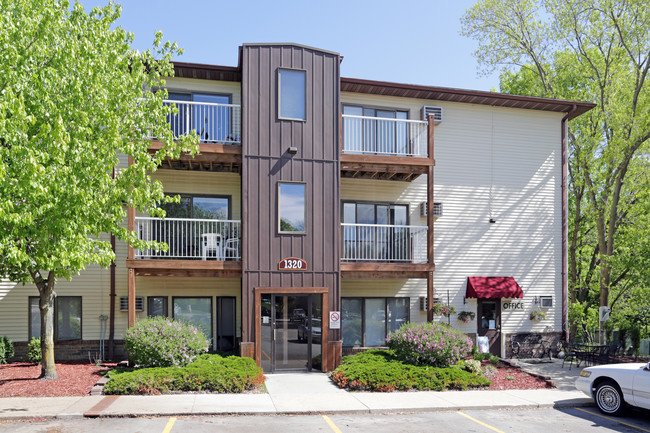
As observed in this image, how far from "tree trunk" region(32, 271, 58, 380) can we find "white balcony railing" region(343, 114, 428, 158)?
29.7 feet

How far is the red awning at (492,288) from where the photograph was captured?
17562 mm

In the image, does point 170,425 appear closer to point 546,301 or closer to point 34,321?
point 34,321

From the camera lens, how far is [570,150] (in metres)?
26.8

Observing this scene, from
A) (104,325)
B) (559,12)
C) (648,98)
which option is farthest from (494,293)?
(559,12)

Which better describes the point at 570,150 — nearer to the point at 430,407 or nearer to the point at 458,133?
the point at 458,133

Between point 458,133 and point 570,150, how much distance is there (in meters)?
11.5

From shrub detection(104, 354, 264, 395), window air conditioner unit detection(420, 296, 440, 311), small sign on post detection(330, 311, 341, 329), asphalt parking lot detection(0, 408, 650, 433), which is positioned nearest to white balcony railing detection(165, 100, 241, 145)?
small sign on post detection(330, 311, 341, 329)

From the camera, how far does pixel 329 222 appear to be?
15453 millimetres

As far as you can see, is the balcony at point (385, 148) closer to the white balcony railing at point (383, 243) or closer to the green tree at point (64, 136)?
the white balcony railing at point (383, 243)

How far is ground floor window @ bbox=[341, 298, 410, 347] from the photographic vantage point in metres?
17.0

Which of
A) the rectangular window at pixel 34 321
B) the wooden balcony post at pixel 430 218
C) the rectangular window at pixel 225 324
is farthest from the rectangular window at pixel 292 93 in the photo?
the rectangular window at pixel 34 321

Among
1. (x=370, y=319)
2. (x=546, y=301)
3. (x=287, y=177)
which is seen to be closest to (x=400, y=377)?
(x=370, y=319)

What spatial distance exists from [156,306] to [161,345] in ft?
11.9

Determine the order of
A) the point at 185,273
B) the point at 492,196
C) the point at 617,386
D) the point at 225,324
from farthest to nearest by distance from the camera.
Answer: the point at 492,196 < the point at 225,324 < the point at 185,273 < the point at 617,386
